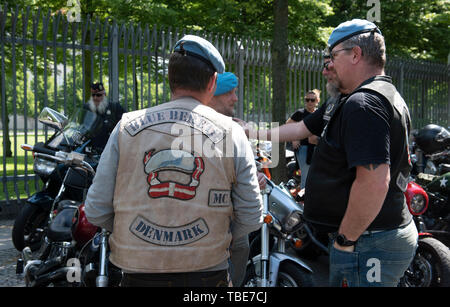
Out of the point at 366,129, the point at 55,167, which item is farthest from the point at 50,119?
the point at 366,129

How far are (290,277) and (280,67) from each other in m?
4.87

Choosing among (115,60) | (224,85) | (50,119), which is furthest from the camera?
(115,60)

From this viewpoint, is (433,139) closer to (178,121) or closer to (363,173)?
(363,173)

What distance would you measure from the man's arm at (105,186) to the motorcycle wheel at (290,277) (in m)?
1.63

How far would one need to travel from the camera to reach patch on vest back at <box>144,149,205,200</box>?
5.55ft

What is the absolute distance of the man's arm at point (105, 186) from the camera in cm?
176

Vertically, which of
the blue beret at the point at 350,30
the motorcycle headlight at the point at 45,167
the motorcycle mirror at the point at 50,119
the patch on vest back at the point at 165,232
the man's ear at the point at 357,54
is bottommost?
the motorcycle headlight at the point at 45,167

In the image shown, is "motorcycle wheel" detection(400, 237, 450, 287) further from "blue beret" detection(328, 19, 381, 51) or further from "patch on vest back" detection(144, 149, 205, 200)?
"patch on vest back" detection(144, 149, 205, 200)

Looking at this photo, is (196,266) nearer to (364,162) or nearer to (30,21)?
(364,162)

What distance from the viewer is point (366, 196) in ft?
6.09

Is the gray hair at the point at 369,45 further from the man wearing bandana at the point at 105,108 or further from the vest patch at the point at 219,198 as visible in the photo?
the man wearing bandana at the point at 105,108

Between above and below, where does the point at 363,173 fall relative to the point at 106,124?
above

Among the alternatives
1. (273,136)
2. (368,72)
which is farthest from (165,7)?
(368,72)

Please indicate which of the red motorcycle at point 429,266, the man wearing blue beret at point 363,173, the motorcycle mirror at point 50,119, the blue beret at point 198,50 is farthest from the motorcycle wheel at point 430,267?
the motorcycle mirror at point 50,119
